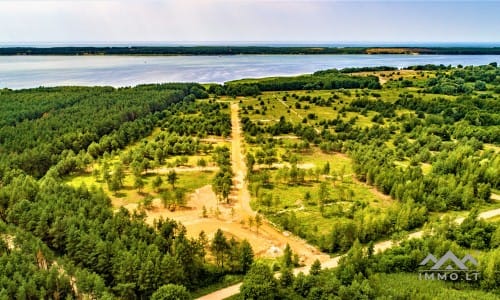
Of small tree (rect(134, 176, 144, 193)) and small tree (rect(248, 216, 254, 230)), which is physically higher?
small tree (rect(134, 176, 144, 193))

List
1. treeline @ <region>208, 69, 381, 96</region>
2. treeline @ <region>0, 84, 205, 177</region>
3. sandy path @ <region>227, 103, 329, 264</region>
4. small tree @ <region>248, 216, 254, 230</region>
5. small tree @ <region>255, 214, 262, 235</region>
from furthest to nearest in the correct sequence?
treeline @ <region>208, 69, 381, 96</region> → treeline @ <region>0, 84, 205, 177</region> → small tree @ <region>248, 216, 254, 230</region> → small tree @ <region>255, 214, 262, 235</region> → sandy path @ <region>227, 103, 329, 264</region>

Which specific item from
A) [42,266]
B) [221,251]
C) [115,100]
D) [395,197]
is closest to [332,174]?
[395,197]

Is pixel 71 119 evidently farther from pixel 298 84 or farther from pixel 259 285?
pixel 298 84

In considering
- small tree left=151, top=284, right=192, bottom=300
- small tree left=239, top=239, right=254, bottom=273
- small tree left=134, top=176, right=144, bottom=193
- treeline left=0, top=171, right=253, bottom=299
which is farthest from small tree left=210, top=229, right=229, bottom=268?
small tree left=134, top=176, right=144, bottom=193

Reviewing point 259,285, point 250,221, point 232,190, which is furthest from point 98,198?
point 259,285

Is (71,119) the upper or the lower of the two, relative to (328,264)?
upper

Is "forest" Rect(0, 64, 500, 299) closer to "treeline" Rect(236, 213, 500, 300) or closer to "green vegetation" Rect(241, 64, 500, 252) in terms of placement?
"treeline" Rect(236, 213, 500, 300)
